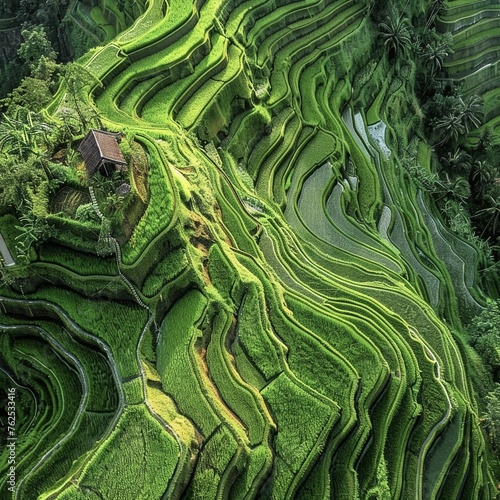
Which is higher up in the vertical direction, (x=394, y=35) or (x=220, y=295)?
(x=394, y=35)

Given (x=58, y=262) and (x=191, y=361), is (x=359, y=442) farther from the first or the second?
(x=58, y=262)

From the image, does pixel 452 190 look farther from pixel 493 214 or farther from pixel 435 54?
pixel 435 54

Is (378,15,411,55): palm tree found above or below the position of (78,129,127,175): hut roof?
above

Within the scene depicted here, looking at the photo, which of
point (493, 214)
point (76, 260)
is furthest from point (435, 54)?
point (76, 260)

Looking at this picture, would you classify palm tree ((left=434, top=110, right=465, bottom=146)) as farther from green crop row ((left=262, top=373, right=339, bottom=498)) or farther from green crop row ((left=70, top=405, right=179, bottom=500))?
green crop row ((left=70, top=405, right=179, bottom=500))

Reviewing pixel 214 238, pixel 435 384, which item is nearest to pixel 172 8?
pixel 214 238

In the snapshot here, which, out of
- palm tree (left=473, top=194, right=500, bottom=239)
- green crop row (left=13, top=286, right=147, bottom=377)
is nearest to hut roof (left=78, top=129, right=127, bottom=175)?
green crop row (left=13, top=286, right=147, bottom=377)
